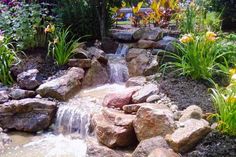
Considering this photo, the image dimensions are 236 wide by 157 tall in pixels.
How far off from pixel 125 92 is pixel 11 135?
156 centimetres

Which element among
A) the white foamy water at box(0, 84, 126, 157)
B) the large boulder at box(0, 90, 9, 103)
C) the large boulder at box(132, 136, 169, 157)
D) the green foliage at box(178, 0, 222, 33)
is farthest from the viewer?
the green foliage at box(178, 0, 222, 33)

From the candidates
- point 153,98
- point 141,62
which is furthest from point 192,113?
point 141,62

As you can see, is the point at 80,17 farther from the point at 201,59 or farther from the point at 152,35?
the point at 201,59

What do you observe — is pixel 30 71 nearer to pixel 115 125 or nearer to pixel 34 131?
pixel 34 131

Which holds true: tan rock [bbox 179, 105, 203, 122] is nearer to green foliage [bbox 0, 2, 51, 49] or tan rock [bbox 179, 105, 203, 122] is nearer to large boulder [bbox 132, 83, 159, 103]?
large boulder [bbox 132, 83, 159, 103]

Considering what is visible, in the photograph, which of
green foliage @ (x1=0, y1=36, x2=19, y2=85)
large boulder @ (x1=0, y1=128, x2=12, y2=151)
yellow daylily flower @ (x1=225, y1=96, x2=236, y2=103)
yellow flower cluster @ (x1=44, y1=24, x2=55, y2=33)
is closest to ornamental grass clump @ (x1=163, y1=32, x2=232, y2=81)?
yellow daylily flower @ (x1=225, y1=96, x2=236, y2=103)

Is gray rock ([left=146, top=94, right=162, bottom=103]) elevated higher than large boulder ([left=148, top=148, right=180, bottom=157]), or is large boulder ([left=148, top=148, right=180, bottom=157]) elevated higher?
gray rock ([left=146, top=94, right=162, bottom=103])

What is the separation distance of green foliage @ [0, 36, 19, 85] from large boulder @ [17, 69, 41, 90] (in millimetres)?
254

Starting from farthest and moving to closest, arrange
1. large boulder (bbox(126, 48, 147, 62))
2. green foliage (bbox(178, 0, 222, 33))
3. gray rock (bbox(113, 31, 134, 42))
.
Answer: gray rock (bbox(113, 31, 134, 42)) → large boulder (bbox(126, 48, 147, 62)) → green foliage (bbox(178, 0, 222, 33))

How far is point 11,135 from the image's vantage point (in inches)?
169

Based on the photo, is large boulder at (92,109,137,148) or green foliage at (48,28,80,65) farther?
green foliage at (48,28,80,65)

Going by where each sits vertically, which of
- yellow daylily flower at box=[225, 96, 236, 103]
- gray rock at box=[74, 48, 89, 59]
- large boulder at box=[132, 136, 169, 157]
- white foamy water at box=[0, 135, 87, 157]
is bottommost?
white foamy water at box=[0, 135, 87, 157]

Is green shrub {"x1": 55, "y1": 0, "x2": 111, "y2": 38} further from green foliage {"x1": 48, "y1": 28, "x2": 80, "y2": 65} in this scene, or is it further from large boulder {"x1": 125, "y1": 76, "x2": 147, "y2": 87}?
large boulder {"x1": 125, "y1": 76, "x2": 147, "y2": 87}

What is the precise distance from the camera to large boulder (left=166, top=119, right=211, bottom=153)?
9.56 ft
